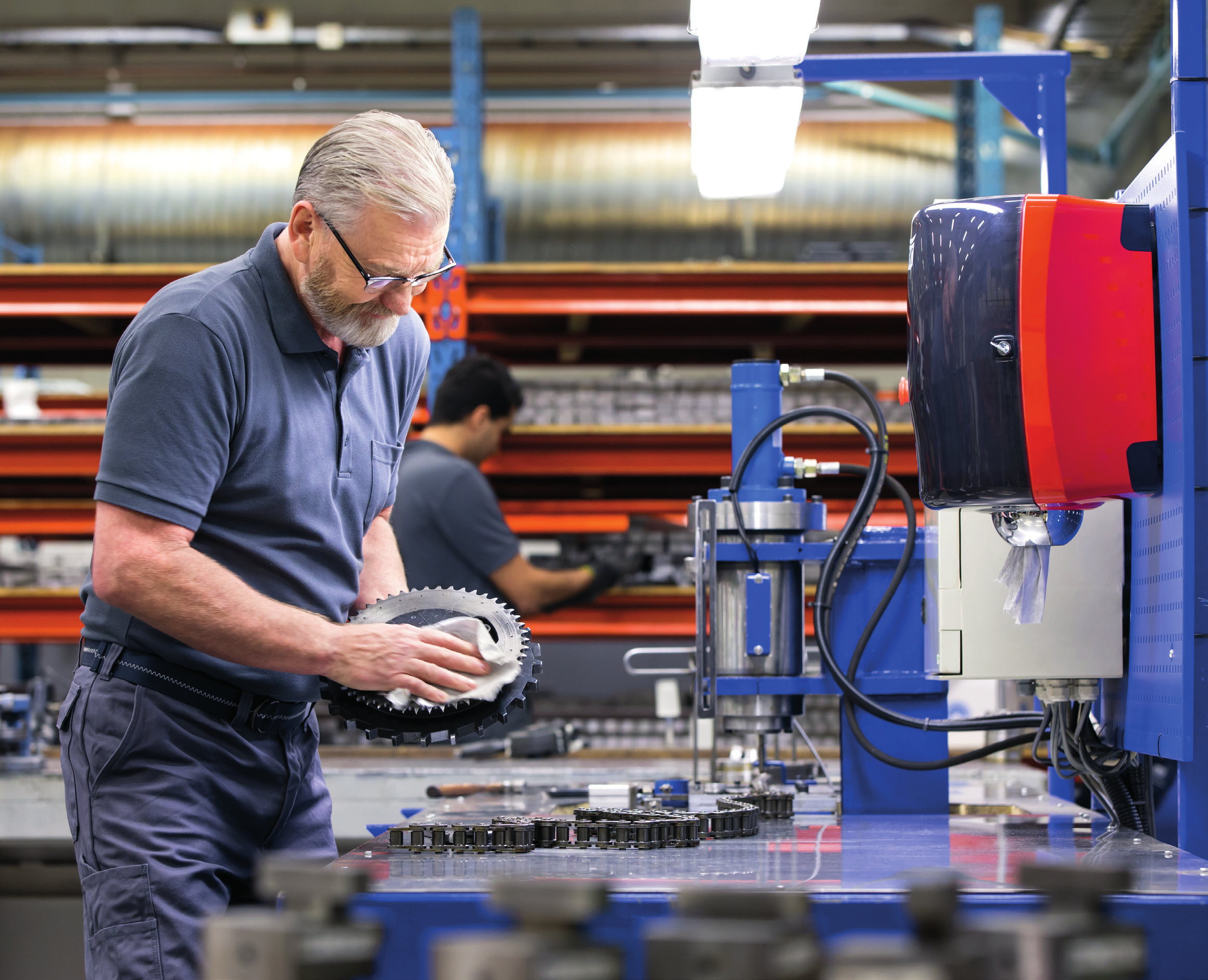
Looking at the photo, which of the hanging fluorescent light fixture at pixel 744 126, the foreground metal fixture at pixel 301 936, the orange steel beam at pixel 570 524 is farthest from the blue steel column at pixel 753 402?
the orange steel beam at pixel 570 524

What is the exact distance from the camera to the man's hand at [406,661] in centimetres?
122

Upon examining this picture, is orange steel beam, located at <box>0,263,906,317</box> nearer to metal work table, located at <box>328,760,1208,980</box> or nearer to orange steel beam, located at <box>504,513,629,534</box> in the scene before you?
orange steel beam, located at <box>504,513,629,534</box>

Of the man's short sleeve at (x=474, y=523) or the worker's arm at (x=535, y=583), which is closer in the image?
the man's short sleeve at (x=474, y=523)

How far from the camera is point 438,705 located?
124cm

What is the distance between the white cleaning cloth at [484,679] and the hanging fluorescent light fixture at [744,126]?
1.00 meters

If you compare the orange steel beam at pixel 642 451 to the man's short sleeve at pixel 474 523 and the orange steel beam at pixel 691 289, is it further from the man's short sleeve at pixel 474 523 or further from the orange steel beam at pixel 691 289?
the man's short sleeve at pixel 474 523

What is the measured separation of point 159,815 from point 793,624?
2.72ft

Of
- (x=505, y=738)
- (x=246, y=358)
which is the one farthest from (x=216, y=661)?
(x=505, y=738)

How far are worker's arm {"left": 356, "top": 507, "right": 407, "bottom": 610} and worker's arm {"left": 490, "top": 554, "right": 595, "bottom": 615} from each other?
1.59m

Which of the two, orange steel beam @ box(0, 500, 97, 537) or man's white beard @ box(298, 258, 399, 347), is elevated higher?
man's white beard @ box(298, 258, 399, 347)

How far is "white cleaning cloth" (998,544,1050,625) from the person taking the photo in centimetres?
133

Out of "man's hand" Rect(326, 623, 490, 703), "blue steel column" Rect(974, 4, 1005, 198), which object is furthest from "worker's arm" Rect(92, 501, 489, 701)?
"blue steel column" Rect(974, 4, 1005, 198)

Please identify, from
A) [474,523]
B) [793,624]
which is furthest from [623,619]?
[793,624]

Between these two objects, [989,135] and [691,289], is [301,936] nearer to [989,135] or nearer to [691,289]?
[691,289]
